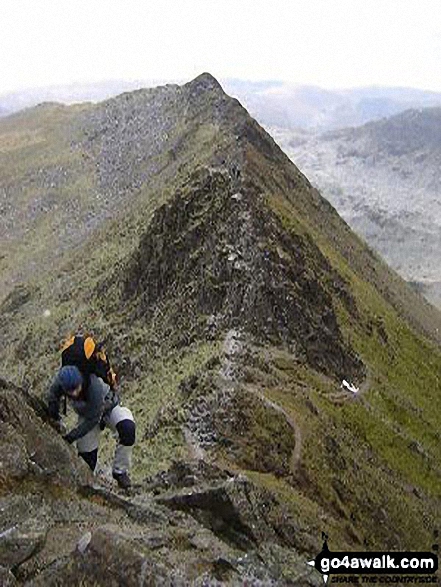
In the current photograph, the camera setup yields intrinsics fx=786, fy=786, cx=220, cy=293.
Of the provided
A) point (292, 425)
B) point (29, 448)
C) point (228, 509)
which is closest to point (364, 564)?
point (228, 509)

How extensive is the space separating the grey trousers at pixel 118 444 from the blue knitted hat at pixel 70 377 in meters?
2.20

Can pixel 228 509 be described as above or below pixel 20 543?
below

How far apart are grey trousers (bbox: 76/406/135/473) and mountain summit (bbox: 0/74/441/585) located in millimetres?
1249

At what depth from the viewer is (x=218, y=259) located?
64.8m

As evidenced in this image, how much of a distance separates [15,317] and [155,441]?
161ft

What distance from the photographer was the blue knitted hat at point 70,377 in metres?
20.2

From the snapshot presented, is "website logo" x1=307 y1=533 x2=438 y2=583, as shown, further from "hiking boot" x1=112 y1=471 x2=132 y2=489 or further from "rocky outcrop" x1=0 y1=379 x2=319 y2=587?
"hiking boot" x1=112 y1=471 x2=132 y2=489

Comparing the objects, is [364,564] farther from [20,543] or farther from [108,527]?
[20,543]

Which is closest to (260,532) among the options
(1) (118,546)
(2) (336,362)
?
(1) (118,546)

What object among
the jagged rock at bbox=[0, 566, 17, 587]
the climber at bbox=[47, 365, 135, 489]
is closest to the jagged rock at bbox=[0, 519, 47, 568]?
the jagged rock at bbox=[0, 566, 17, 587]

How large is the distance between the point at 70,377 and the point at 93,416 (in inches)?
85.1

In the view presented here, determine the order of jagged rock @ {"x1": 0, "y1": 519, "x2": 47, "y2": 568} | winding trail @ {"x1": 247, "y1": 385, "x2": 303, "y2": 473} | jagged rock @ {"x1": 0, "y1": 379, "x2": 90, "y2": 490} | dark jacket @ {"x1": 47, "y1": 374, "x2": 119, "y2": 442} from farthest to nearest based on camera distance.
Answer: winding trail @ {"x1": 247, "y1": 385, "x2": 303, "y2": 473}, dark jacket @ {"x1": 47, "y1": 374, "x2": 119, "y2": 442}, jagged rock @ {"x1": 0, "y1": 379, "x2": 90, "y2": 490}, jagged rock @ {"x1": 0, "y1": 519, "x2": 47, "y2": 568}

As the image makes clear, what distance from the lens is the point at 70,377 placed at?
20.2 metres

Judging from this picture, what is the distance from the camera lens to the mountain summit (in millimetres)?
19734
